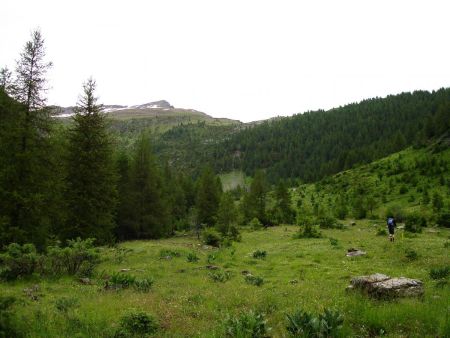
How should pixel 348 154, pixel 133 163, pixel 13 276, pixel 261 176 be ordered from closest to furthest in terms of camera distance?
pixel 13 276 → pixel 133 163 → pixel 261 176 → pixel 348 154

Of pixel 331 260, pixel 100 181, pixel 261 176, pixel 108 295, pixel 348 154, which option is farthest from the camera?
pixel 348 154

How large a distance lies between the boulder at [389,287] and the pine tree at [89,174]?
23.4 m

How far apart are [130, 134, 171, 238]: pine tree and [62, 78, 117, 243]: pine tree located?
12.5m

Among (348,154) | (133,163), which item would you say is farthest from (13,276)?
(348,154)

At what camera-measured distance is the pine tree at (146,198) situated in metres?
45.4

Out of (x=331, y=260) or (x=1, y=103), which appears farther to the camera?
(x=1, y=103)

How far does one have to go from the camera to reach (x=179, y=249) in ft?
91.7

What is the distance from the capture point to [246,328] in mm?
8164

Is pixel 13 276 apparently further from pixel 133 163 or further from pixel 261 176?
pixel 261 176

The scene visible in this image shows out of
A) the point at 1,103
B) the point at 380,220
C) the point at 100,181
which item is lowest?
the point at 380,220

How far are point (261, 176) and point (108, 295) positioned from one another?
48.6m

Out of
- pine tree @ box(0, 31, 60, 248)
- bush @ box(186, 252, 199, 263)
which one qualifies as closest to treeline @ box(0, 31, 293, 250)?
pine tree @ box(0, 31, 60, 248)

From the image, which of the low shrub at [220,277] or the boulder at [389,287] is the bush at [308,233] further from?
the boulder at [389,287]

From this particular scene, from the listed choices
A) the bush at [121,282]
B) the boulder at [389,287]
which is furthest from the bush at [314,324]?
the bush at [121,282]
